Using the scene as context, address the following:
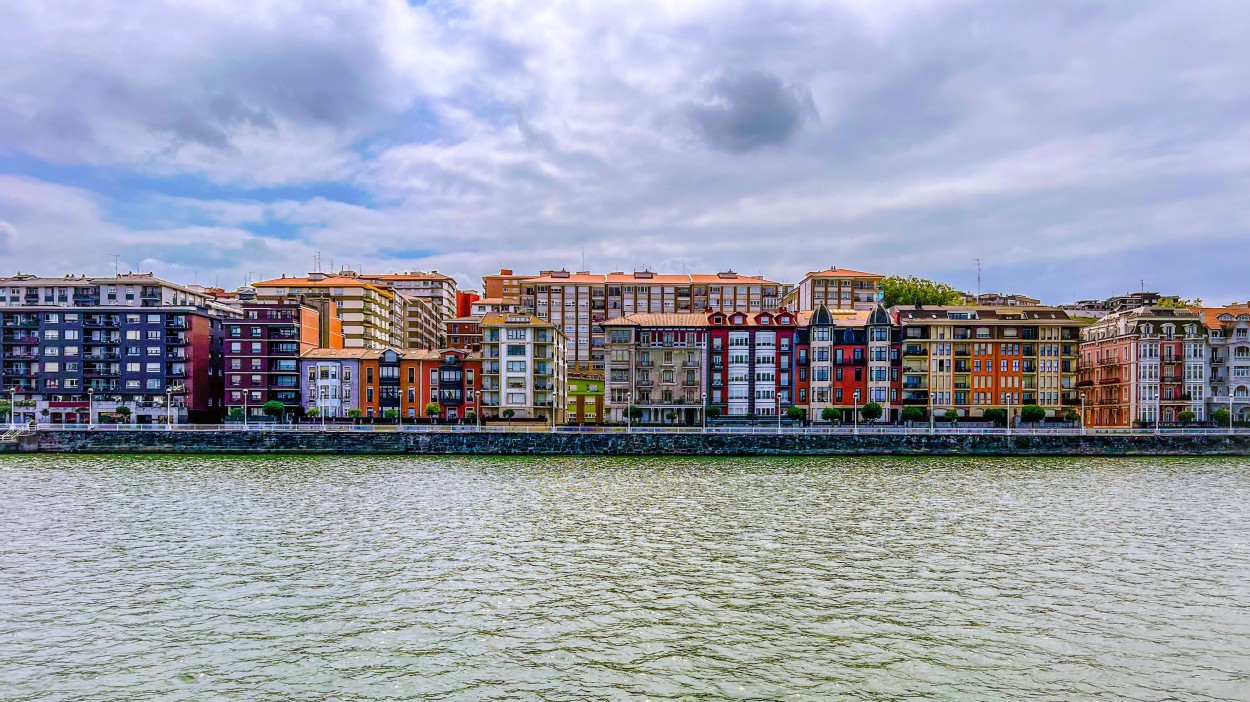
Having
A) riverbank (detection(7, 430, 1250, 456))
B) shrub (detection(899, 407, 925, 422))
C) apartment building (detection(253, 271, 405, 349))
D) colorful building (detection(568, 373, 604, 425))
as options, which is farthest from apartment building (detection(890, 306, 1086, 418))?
apartment building (detection(253, 271, 405, 349))

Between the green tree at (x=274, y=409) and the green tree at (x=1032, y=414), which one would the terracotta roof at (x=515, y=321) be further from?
the green tree at (x=1032, y=414)

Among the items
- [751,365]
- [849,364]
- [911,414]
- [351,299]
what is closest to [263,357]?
[351,299]

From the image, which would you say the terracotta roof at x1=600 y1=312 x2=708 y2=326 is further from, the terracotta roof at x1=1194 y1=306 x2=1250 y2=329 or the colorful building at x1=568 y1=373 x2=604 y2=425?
the terracotta roof at x1=1194 y1=306 x2=1250 y2=329

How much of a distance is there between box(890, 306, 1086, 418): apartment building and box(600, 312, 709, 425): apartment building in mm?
27044

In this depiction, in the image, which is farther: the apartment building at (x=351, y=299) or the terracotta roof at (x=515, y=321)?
the apartment building at (x=351, y=299)

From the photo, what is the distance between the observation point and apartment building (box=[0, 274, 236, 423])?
119 meters

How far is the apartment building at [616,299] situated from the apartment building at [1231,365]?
2999 inches

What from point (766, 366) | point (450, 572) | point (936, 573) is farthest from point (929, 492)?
point (766, 366)

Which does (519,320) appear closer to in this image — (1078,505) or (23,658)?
(1078,505)

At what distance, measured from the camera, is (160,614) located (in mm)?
25844

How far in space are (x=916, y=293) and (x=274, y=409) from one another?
334 ft

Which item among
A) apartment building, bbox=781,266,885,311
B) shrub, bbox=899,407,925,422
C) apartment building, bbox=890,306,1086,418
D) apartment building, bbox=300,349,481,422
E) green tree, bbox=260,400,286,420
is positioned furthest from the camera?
apartment building, bbox=781,266,885,311

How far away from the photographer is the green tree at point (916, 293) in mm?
147250

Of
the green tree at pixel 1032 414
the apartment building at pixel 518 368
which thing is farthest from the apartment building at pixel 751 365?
the green tree at pixel 1032 414
